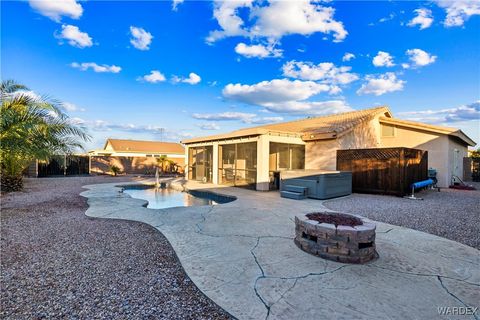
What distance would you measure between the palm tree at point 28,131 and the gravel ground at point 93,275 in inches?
130

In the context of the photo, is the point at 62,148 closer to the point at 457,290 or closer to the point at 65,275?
the point at 65,275

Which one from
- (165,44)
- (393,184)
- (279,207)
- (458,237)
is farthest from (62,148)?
(393,184)

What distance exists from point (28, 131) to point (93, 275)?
21.8ft

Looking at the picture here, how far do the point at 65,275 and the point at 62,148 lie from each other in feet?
29.3

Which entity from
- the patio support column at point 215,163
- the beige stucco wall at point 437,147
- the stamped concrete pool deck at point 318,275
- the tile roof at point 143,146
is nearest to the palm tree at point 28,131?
the stamped concrete pool deck at point 318,275

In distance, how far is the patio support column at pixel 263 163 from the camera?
11227mm

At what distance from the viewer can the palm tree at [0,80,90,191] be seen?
23.1ft

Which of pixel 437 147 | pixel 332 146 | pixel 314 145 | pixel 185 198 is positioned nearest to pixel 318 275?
pixel 185 198

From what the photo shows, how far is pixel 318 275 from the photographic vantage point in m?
2.97

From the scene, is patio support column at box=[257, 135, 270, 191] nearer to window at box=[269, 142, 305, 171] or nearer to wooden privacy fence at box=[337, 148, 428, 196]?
window at box=[269, 142, 305, 171]

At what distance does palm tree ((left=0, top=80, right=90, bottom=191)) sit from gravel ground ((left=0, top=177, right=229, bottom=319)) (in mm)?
3297

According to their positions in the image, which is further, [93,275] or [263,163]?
[263,163]

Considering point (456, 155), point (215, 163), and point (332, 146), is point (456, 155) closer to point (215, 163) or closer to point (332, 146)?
point (332, 146)

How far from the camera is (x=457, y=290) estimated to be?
8.76 feet
